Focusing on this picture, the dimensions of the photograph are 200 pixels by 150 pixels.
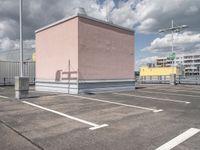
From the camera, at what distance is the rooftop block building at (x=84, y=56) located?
1250 centimetres

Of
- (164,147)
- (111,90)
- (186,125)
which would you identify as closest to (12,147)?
(164,147)

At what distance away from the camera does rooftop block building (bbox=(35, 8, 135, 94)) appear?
1250 centimetres

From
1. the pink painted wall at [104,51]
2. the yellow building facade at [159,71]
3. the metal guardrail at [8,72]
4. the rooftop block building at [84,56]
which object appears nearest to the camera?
the rooftop block building at [84,56]

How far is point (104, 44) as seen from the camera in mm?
14039

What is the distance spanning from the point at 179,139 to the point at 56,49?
11.4 metres

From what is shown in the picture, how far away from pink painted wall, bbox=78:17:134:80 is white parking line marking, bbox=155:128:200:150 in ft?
27.7

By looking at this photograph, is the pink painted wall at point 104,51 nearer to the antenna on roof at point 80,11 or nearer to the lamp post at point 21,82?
the antenna on roof at point 80,11

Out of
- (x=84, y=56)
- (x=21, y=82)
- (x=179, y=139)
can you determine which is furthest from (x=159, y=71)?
(x=179, y=139)

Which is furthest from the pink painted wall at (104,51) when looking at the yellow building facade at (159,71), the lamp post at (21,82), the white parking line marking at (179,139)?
the yellow building facade at (159,71)

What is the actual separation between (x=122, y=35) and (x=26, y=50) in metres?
21.6

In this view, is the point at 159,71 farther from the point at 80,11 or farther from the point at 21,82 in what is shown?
the point at 21,82

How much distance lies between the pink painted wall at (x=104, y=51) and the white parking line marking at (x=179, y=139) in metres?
8.44

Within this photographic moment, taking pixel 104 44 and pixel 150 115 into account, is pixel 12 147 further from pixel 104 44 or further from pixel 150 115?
pixel 104 44

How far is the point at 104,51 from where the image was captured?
46.0 feet
